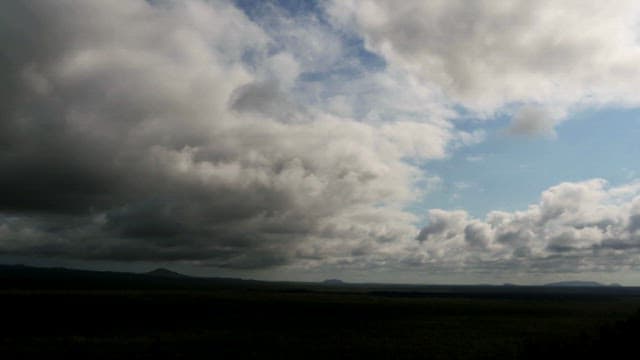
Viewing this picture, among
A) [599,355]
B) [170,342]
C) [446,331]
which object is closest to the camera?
[599,355]

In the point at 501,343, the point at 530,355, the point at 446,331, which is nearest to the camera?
the point at 530,355

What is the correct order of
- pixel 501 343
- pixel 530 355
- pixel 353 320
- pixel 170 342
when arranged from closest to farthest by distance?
1. pixel 530 355
2. pixel 170 342
3. pixel 501 343
4. pixel 353 320

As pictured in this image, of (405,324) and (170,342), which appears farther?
(405,324)

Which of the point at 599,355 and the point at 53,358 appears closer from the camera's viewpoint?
the point at 599,355

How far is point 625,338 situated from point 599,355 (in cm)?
269

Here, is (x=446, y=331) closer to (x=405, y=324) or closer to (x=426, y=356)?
(x=405, y=324)

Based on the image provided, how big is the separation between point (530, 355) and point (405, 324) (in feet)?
152

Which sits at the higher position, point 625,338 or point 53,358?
point 625,338

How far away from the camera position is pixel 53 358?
48.4m

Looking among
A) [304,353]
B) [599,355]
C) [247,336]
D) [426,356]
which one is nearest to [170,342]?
[247,336]

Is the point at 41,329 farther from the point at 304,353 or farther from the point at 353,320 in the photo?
the point at 353,320

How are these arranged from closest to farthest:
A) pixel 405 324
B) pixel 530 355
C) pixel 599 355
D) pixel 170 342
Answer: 1. pixel 599 355
2. pixel 530 355
3. pixel 170 342
4. pixel 405 324

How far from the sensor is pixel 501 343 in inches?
2601

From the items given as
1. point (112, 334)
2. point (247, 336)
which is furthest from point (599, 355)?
point (112, 334)
